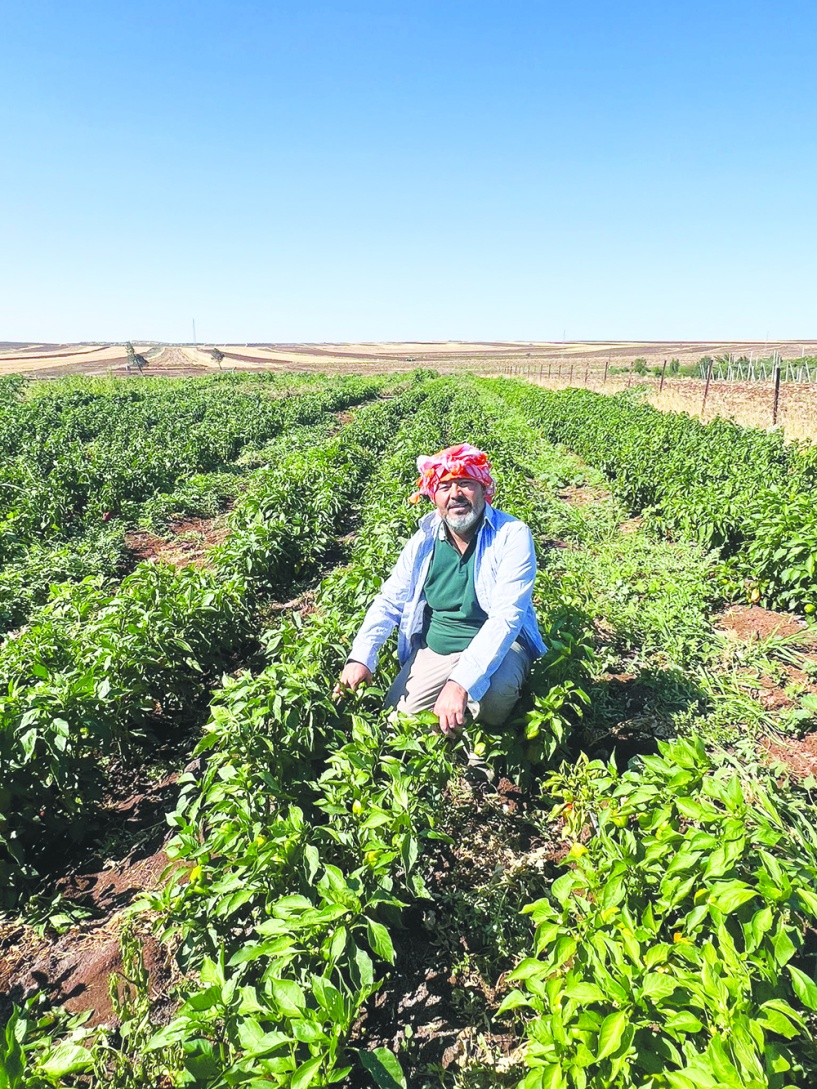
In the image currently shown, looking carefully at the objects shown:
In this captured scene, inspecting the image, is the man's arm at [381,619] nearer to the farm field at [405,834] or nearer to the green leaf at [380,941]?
the farm field at [405,834]

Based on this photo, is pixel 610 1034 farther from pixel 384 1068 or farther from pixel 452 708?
pixel 452 708

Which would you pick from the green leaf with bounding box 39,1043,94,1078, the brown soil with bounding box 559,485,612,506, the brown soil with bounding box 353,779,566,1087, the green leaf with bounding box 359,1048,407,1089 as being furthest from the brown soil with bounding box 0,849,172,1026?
the brown soil with bounding box 559,485,612,506

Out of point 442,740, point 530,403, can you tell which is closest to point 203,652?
point 442,740

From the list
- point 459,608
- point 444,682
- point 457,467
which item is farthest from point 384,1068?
point 457,467

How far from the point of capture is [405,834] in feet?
7.05

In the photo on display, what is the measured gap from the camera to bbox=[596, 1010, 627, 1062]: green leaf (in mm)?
1443

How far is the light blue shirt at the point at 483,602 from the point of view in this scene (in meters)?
3.01

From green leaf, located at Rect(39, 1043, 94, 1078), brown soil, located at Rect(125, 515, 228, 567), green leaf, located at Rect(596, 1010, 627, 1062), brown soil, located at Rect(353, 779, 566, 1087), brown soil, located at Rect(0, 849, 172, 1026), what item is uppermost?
green leaf, located at Rect(596, 1010, 627, 1062)

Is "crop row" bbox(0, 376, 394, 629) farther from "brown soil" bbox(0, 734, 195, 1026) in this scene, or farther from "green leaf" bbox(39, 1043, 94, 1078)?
"green leaf" bbox(39, 1043, 94, 1078)

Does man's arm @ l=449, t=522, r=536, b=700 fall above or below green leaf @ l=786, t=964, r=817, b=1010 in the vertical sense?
above

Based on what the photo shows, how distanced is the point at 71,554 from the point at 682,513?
690cm

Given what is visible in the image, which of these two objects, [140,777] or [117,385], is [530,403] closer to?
[140,777]

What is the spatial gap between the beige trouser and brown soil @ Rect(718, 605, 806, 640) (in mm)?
2699

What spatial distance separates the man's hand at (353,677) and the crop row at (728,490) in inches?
149
